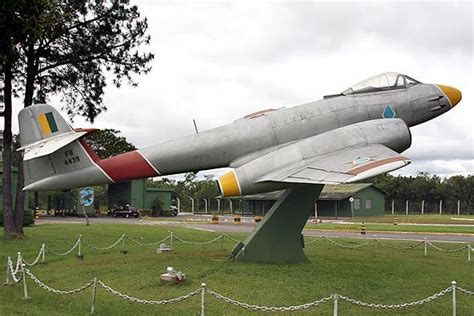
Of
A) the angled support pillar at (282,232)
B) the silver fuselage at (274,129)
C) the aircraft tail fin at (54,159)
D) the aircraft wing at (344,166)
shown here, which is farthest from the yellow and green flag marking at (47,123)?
the angled support pillar at (282,232)

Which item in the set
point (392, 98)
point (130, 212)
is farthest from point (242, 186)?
point (130, 212)

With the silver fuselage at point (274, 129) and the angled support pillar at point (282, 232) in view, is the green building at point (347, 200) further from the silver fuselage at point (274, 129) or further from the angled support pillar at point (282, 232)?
the silver fuselage at point (274, 129)

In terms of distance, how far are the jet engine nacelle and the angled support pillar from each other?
122cm

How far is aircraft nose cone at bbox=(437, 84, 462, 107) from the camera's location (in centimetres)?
1438

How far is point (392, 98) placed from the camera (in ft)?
46.3

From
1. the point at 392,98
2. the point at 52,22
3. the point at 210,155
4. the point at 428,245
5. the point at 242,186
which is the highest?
the point at 52,22

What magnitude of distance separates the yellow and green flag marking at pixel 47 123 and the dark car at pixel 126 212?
38.3 metres

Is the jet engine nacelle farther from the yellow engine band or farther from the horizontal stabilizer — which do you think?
the horizontal stabilizer

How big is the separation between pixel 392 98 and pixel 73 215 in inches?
1741

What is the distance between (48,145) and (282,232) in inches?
275

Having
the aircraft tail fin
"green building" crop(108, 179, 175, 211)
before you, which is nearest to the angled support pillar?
the aircraft tail fin

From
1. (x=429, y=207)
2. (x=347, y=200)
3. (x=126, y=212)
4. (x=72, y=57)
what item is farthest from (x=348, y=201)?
(x=72, y=57)

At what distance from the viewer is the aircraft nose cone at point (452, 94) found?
1438cm

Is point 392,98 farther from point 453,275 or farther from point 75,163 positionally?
point 75,163
